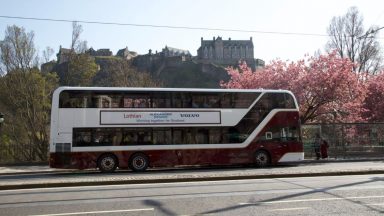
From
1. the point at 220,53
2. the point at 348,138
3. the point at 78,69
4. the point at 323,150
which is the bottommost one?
the point at 323,150

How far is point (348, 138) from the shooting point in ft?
92.1

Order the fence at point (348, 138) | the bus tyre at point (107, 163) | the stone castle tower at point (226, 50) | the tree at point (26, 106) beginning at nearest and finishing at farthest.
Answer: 1. the bus tyre at point (107, 163)
2. the fence at point (348, 138)
3. the tree at point (26, 106)
4. the stone castle tower at point (226, 50)

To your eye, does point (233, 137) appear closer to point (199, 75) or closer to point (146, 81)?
point (146, 81)

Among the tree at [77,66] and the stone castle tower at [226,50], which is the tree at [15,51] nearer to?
the tree at [77,66]

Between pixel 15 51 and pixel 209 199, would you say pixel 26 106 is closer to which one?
pixel 15 51

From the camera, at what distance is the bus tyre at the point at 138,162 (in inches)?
805

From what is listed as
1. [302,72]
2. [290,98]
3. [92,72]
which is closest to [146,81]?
[92,72]

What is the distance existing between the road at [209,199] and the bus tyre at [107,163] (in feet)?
22.1

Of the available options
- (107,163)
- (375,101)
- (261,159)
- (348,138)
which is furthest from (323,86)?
(107,163)

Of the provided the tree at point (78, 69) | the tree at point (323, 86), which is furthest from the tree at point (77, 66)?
the tree at point (323, 86)

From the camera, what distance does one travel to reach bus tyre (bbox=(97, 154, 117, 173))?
20.1 metres

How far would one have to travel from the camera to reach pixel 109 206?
30.9 feet

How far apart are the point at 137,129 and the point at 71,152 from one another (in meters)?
3.14

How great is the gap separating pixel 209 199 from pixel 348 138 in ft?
66.5
